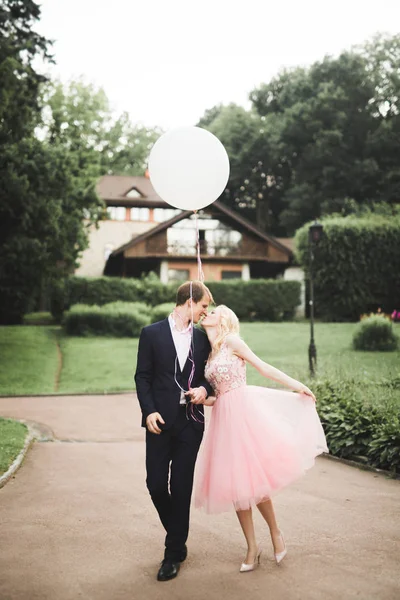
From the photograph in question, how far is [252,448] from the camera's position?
464 centimetres

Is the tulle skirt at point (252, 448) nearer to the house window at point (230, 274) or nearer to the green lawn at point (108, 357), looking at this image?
→ the green lawn at point (108, 357)

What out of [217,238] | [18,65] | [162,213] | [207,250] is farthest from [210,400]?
[162,213]

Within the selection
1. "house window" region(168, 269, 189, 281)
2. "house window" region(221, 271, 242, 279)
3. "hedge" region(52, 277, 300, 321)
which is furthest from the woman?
"house window" region(221, 271, 242, 279)

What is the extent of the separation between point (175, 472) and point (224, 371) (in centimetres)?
85

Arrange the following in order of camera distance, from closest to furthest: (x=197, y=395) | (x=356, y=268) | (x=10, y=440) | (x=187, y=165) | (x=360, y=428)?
(x=197, y=395)
(x=187, y=165)
(x=360, y=428)
(x=10, y=440)
(x=356, y=268)

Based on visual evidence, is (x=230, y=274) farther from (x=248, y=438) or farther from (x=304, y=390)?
(x=248, y=438)

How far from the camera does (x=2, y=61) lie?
65.6ft

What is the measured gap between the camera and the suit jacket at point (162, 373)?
460 centimetres

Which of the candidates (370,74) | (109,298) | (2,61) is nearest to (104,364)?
(2,61)

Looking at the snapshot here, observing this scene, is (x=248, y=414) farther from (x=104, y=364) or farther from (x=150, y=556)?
(x=104, y=364)

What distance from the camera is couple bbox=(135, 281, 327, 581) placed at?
4.55 meters

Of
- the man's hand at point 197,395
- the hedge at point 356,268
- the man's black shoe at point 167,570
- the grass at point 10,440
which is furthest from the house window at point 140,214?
the man's black shoe at point 167,570

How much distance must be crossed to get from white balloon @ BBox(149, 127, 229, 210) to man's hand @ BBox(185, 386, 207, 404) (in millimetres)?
1976

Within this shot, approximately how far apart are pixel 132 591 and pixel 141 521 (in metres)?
1.73
